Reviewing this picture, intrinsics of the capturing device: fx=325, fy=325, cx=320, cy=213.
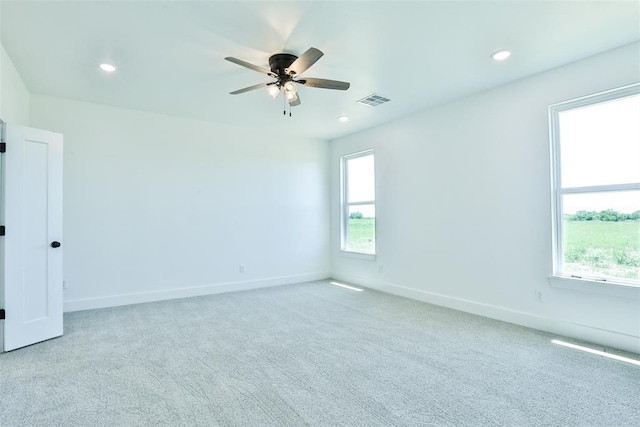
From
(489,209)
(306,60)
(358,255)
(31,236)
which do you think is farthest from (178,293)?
(489,209)

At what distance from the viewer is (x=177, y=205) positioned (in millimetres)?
4871

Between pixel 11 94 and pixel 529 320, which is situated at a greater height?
pixel 11 94

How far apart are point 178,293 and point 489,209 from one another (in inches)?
173

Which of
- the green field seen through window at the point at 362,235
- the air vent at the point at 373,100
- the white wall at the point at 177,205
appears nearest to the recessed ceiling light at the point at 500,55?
the air vent at the point at 373,100

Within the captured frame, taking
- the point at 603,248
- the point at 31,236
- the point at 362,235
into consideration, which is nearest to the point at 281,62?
the point at 31,236

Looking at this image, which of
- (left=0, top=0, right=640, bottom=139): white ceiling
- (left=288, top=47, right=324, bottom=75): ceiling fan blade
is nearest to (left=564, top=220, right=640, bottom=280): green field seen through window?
(left=0, top=0, right=640, bottom=139): white ceiling

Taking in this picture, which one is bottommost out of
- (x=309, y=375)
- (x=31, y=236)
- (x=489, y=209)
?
(x=309, y=375)

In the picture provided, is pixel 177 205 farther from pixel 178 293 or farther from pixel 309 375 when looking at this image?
pixel 309 375

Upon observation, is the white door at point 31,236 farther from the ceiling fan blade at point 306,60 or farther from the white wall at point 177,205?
the ceiling fan blade at point 306,60

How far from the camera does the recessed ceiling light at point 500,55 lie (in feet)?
9.78

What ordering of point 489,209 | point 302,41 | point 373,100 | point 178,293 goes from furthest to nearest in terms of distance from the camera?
point 178,293 < point 373,100 < point 489,209 < point 302,41

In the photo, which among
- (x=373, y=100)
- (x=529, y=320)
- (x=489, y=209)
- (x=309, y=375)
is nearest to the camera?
(x=309, y=375)

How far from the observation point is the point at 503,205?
12.4 feet

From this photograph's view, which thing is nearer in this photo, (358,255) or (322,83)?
(322,83)
